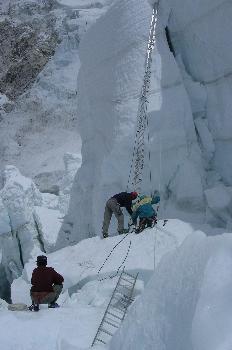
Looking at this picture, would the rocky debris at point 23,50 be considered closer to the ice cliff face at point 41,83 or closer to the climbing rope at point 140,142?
the ice cliff face at point 41,83

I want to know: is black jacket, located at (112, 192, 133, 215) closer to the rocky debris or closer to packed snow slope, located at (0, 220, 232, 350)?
packed snow slope, located at (0, 220, 232, 350)

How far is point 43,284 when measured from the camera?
567 cm

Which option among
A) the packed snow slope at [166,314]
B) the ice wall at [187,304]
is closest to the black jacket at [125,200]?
the packed snow slope at [166,314]

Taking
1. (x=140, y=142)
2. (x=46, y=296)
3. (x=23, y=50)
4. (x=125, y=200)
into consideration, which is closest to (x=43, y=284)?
(x=46, y=296)

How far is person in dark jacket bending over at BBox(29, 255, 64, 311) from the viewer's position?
5656 millimetres

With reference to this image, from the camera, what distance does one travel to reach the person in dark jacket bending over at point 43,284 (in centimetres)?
566

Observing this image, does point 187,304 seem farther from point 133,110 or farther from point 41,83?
point 41,83

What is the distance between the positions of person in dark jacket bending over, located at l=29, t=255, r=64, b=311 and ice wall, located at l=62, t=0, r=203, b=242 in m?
4.46

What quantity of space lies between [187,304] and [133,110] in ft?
25.0

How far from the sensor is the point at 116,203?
815 cm

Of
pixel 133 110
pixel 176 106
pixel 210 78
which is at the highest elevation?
pixel 210 78

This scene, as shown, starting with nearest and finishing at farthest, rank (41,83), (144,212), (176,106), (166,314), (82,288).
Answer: (166,314) < (82,288) < (144,212) < (176,106) < (41,83)

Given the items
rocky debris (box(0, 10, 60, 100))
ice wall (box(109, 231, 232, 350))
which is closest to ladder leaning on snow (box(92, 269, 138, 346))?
ice wall (box(109, 231, 232, 350))

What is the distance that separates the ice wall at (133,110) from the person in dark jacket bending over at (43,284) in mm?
4455
